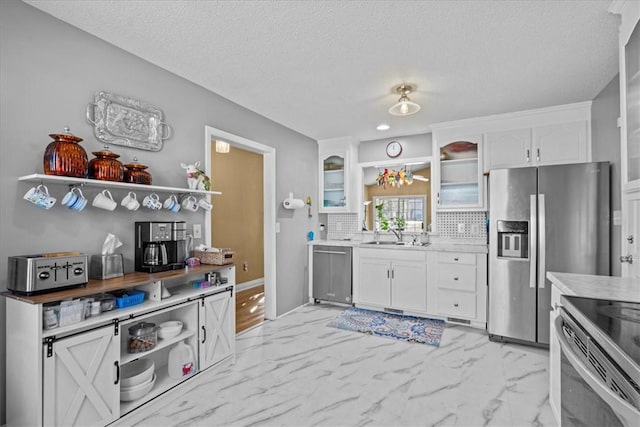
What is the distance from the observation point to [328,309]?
4.18 m

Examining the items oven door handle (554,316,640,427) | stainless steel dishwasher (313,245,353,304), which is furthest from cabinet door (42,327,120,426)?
stainless steel dishwasher (313,245,353,304)

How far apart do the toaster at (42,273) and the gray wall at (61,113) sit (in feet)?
0.49

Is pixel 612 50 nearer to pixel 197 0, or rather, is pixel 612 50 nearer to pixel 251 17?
pixel 251 17

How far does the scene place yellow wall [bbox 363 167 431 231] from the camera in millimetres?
4551

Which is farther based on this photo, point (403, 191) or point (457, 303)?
point (403, 191)

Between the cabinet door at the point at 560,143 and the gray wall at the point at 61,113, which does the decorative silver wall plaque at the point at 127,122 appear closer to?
the gray wall at the point at 61,113

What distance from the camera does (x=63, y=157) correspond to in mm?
1711

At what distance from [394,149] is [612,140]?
2338 millimetres

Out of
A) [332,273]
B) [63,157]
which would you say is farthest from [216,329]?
[332,273]

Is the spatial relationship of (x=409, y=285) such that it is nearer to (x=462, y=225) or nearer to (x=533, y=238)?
(x=462, y=225)

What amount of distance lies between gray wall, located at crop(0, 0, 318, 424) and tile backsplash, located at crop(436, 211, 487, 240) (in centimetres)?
301

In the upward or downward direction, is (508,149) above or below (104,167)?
above

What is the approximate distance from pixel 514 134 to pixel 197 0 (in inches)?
135

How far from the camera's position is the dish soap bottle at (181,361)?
7.34 ft
